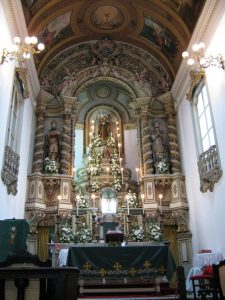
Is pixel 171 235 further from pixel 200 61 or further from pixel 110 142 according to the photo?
pixel 200 61

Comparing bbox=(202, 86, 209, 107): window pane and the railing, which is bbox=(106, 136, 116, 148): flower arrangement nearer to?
bbox=(202, 86, 209, 107): window pane

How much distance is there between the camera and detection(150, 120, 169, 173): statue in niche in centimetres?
1232

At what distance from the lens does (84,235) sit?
33.7ft

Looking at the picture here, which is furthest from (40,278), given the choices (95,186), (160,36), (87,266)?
(160,36)

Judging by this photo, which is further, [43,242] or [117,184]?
[117,184]

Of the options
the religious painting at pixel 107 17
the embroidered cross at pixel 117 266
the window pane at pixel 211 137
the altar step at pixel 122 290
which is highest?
the religious painting at pixel 107 17

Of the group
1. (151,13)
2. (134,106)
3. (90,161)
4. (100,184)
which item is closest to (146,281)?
(100,184)

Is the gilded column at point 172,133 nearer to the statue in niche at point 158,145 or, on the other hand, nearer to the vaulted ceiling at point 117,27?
the statue in niche at point 158,145

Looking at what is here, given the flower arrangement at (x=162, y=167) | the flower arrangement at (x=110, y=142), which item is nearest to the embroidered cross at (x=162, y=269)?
the flower arrangement at (x=162, y=167)

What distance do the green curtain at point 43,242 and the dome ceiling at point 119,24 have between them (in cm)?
606

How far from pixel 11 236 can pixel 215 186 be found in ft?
17.0

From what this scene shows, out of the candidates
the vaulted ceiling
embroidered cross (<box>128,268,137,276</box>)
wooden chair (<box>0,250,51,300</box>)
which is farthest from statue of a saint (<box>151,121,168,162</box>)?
wooden chair (<box>0,250,51,300</box>)

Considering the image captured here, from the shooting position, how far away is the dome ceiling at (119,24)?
35.5 feet

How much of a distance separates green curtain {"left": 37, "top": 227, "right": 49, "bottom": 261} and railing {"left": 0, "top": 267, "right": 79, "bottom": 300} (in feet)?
24.3
